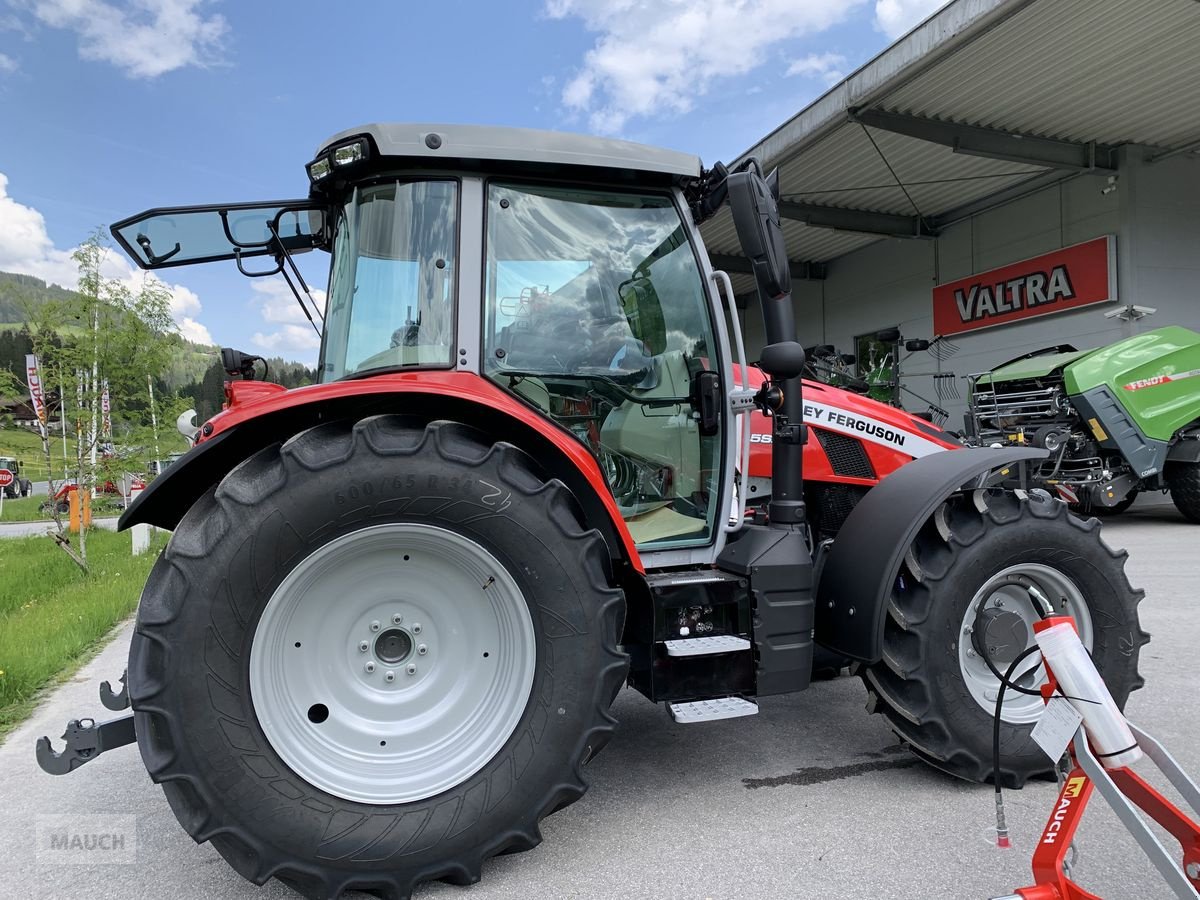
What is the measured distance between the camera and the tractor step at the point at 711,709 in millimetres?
2508

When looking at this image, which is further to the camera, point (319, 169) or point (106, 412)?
point (106, 412)

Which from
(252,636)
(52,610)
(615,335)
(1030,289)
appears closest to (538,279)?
(615,335)

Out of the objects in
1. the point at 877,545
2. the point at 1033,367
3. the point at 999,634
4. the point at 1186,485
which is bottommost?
the point at 999,634

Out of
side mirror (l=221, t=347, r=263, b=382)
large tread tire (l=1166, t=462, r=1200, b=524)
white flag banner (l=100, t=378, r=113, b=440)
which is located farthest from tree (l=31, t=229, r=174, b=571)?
large tread tire (l=1166, t=462, r=1200, b=524)

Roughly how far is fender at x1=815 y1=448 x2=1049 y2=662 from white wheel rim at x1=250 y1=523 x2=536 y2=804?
1179 millimetres

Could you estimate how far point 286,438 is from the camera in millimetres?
2463

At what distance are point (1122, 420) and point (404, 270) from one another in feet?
29.2

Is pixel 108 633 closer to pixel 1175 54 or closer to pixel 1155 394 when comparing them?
pixel 1155 394

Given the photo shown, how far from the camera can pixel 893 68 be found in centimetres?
947

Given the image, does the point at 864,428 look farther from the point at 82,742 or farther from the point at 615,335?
the point at 82,742

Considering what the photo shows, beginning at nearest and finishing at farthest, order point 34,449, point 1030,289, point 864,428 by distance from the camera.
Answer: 1. point 864,428
2. point 34,449
3. point 1030,289

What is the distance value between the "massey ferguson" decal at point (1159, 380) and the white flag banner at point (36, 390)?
1224cm

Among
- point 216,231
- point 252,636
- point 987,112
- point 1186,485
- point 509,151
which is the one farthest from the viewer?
point 987,112

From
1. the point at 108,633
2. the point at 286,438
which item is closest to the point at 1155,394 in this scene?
the point at 286,438
